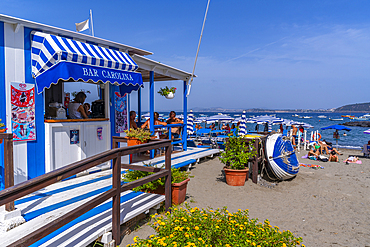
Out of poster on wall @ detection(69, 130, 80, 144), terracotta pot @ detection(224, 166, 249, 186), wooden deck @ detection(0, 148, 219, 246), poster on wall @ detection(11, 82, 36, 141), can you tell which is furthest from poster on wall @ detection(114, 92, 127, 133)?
terracotta pot @ detection(224, 166, 249, 186)

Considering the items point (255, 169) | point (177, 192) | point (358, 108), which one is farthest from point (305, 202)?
point (358, 108)

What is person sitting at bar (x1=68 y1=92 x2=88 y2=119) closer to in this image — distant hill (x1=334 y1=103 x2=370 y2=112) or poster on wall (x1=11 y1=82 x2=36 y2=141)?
poster on wall (x1=11 y1=82 x2=36 y2=141)

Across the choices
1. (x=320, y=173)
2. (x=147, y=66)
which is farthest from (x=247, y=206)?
(x=320, y=173)

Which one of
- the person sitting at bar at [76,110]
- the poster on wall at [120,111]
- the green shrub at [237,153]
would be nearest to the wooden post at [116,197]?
the person sitting at bar at [76,110]

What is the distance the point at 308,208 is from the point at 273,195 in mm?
889

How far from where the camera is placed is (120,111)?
6340mm

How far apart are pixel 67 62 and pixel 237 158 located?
4.47 meters

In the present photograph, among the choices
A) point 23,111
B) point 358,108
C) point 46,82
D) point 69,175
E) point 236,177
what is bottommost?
point 236,177

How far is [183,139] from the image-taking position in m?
9.23

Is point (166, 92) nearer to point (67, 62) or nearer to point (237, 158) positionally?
point (237, 158)

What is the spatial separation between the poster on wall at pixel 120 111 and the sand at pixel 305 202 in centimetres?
225

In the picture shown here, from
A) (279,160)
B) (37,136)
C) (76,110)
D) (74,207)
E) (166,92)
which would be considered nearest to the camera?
(74,207)

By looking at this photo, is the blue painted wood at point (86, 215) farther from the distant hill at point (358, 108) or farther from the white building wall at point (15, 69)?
the distant hill at point (358, 108)

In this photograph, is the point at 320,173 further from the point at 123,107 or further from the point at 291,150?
the point at 123,107
